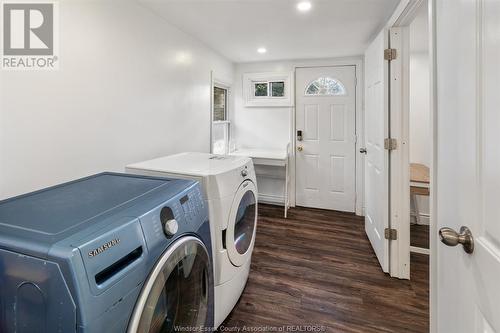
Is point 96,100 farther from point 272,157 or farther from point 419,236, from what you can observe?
point 419,236

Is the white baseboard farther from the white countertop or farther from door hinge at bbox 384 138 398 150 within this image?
door hinge at bbox 384 138 398 150

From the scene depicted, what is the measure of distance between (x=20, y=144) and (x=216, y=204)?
40.2 inches

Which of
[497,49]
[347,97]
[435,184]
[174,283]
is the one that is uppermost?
[347,97]

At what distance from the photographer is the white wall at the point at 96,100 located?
1335mm

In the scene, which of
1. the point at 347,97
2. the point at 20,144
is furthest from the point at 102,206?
the point at 347,97

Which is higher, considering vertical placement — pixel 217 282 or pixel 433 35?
pixel 433 35

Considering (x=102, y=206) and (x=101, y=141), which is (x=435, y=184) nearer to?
(x=102, y=206)

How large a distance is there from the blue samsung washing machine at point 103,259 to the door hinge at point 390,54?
1886 mm

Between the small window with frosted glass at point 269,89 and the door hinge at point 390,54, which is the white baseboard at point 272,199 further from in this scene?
the door hinge at point 390,54

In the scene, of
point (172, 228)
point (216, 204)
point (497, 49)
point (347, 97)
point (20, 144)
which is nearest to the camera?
point (497, 49)

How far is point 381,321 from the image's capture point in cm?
172

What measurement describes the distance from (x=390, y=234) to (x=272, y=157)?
68.3 inches

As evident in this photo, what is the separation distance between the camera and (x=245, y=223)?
1854 millimetres

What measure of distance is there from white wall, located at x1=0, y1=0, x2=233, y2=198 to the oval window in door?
94 cm
